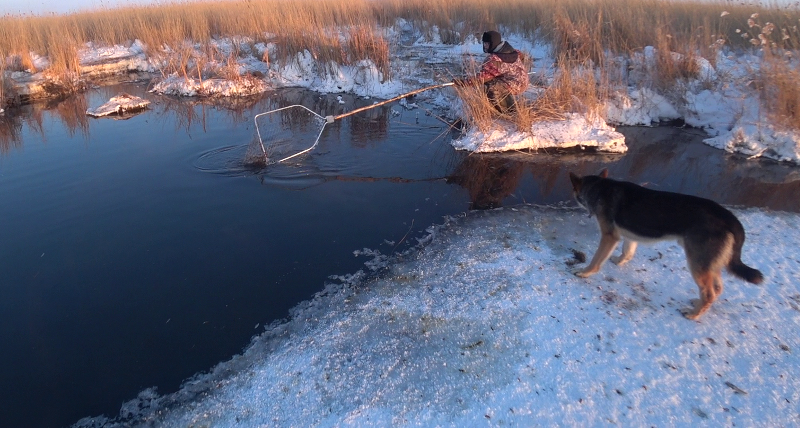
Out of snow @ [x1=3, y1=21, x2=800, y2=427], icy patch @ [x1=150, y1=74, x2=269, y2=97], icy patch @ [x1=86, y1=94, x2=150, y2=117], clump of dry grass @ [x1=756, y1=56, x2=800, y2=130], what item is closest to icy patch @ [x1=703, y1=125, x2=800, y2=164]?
clump of dry grass @ [x1=756, y1=56, x2=800, y2=130]

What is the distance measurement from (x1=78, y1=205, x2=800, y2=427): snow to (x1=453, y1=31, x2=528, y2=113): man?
436 centimetres

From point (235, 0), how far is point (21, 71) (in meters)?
15.7

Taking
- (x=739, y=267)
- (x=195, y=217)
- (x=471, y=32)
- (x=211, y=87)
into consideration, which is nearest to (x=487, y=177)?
(x=739, y=267)

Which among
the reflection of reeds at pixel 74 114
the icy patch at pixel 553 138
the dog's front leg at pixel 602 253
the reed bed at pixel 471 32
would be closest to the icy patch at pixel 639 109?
the reed bed at pixel 471 32

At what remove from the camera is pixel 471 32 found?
1688cm

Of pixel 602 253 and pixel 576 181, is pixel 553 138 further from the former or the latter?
pixel 602 253

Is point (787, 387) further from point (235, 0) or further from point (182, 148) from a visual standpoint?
point (235, 0)

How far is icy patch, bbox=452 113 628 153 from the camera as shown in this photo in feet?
25.7

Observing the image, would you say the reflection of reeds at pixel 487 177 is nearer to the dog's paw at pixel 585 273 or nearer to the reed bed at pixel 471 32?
the reed bed at pixel 471 32

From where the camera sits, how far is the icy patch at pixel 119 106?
10.6m

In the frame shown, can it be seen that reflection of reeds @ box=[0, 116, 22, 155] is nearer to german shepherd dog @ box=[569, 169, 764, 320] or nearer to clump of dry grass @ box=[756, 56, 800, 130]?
german shepherd dog @ box=[569, 169, 764, 320]

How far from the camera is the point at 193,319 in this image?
4043 millimetres

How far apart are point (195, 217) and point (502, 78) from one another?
5.87m

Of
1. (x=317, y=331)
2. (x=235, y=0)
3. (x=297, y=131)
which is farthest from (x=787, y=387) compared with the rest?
(x=235, y=0)
